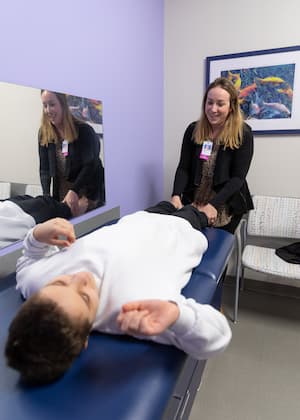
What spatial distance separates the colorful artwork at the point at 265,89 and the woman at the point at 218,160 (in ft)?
1.59

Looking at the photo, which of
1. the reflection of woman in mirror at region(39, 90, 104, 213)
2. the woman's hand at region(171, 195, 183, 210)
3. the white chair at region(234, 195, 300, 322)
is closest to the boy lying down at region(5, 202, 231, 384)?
the reflection of woman in mirror at region(39, 90, 104, 213)

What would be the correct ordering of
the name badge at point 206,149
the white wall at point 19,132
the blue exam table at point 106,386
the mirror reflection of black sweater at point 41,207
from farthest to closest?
the name badge at point 206,149 < the mirror reflection of black sweater at point 41,207 < the white wall at point 19,132 < the blue exam table at point 106,386

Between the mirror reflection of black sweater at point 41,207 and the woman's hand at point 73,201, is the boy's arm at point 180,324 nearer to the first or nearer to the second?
the mirror reflection of black sweater at point 41,207

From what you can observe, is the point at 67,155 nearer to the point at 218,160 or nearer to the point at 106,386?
the point at 218,160

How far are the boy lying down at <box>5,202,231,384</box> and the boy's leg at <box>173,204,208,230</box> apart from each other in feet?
0.81

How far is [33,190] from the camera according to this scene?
1.44 metres

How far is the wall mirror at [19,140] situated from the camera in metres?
1.24

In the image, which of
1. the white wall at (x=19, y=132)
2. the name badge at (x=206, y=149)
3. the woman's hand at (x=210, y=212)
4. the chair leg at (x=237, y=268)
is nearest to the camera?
the white wall at (x=19, y=132)

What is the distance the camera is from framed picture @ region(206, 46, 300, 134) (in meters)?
2.19

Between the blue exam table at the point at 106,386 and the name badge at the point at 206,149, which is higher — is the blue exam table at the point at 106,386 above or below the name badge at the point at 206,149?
below

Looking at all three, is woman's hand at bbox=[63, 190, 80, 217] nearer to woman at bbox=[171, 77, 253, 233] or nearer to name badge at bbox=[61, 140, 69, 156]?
name badge at bbox=[61, 140, 69, 156]

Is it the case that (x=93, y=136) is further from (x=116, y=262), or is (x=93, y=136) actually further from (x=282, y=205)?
(x=282, y=205)

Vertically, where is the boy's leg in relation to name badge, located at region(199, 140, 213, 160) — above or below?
below

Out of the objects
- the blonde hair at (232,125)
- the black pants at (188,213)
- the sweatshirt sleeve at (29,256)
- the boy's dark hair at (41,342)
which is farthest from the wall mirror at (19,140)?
the blonde hair at (232,125)
